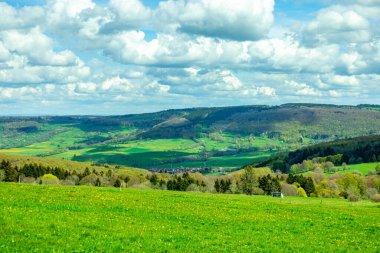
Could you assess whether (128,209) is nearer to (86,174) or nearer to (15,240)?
(15,240)

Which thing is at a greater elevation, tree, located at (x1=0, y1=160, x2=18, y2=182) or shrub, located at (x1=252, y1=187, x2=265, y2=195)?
tree, located at (x1=0, y1=160, x2=18, y2=182)

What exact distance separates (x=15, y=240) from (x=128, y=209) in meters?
16.3

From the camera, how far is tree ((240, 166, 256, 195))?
13038 centimetres

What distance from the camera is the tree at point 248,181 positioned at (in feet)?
428

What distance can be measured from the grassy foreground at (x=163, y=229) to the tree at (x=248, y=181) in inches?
3426

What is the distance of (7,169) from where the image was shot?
124688mm

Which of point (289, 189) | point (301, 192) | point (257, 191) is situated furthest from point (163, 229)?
point (301, 192)

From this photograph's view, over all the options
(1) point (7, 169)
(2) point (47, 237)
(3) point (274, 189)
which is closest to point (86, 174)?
(1) point (7, 169)

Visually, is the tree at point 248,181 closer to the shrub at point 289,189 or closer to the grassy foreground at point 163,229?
the shrub at point 289,189

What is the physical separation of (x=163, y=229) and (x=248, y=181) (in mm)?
105013

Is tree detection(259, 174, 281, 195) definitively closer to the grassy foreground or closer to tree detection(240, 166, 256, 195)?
tree detection(240, 166, 256, 195)

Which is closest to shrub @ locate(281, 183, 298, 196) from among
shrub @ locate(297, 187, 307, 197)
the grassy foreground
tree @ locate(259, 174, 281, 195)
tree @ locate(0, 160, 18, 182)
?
shrub @ locate(297, 187, 307, 197)

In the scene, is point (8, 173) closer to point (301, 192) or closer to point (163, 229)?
point (301, 192)

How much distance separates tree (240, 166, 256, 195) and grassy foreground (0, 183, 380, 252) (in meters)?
87.0
